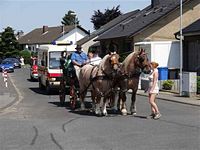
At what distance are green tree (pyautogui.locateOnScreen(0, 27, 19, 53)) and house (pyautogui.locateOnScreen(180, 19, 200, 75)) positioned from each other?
68.3 meters

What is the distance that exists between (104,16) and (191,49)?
55380mm

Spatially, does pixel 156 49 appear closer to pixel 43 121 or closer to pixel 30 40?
pixel 43 121

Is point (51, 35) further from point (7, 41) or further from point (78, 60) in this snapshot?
point (78, 60)

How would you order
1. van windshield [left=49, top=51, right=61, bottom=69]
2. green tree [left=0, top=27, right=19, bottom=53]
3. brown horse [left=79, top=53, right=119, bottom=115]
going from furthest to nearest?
green tree [left=0, top=27, right=19, bottom=53] < van windshield [left=49, top=51, right=61, bottom=69] < brown horse [left=79, top=53, right=119, bottom=115]

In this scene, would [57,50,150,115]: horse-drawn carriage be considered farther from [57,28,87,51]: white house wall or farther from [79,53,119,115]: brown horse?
[57,28,87,51]: white house wall

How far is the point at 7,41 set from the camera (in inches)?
3799

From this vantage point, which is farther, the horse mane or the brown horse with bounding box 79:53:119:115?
the horse mane

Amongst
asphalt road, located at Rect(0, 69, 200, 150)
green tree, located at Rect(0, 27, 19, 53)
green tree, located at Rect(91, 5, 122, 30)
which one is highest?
green tree, located at Rect(91, 5, 122, 30)

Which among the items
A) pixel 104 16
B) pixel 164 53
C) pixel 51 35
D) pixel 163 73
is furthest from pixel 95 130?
pixel 51 35

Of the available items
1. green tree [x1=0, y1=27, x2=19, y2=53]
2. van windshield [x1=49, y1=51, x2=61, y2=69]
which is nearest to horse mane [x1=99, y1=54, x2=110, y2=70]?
van windshield [x1=49, y1=51, x2=61, y2=69]

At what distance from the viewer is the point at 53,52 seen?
2503 cm

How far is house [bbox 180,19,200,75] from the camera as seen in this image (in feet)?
97.3

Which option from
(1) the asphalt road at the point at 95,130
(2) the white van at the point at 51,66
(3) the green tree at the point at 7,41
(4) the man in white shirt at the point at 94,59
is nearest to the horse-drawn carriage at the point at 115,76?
(1) the asphalt road at the point at 95,130

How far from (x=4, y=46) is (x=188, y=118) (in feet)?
280
